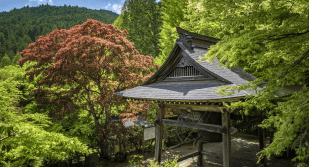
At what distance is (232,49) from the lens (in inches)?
111

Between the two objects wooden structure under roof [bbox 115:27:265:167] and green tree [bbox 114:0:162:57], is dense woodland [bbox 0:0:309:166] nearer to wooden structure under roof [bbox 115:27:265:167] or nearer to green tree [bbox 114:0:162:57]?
wooden structure under roof [bbox 115:27:265:167]

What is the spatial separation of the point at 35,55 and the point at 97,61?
2491 mm

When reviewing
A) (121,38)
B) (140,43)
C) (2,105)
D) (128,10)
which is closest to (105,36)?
(121,38)

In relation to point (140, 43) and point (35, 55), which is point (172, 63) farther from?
point (140, 43)

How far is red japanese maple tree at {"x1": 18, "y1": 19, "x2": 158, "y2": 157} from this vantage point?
22.7 ft

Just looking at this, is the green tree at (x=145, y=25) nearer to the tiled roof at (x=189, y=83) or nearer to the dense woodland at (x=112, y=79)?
the dense woodland at (x=112, y=79)

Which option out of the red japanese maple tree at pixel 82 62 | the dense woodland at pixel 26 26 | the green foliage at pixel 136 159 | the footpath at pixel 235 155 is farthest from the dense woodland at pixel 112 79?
the dense woodland at pixel 26 26

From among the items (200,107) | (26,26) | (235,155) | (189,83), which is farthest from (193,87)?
(26,26)

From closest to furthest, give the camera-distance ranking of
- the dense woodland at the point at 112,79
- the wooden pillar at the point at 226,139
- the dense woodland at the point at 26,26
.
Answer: the dense woodland at the point at 112,79 → the wooden pillar at the point at 226,139 → the dense woodland at the point at 26,26

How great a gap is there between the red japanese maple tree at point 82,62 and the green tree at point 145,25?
1061 cm

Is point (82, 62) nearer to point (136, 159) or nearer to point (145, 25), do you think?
point (136, 159)

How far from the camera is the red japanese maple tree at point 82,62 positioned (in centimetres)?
693

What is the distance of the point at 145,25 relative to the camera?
796 inches

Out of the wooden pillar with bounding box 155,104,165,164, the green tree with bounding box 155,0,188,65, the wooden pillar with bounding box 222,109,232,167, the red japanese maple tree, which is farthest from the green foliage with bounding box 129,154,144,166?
the green tree with bounding box 155,0,188,65
